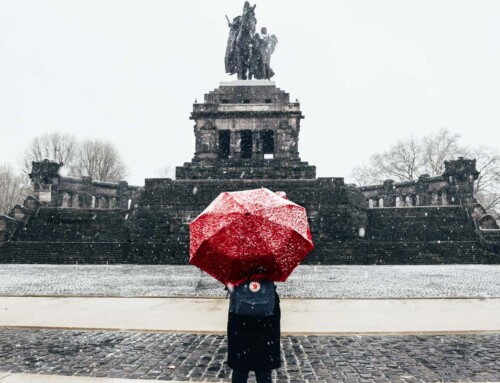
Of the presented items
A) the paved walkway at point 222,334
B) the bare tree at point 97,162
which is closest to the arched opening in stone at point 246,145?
the paved walkway at point 222,334

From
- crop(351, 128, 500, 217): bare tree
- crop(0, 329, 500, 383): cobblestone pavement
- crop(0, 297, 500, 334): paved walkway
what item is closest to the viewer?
crop(0, 329, 500, 383): cobblestone pavement

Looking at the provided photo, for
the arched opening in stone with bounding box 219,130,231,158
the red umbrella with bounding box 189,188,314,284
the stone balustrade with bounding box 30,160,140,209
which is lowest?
the red umbrella with bounding box 189,188,314,284

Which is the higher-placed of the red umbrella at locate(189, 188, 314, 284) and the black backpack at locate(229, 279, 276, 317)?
the red umbrella at locate(189, 188, 314, 284)

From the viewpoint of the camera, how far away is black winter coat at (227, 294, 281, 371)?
9.95 feet

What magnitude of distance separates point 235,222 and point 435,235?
23.1 meters

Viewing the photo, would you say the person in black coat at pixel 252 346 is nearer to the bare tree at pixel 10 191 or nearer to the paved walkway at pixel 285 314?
the paved walkway at pixel 285 314

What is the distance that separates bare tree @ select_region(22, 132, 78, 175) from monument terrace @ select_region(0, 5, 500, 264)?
68.7 feet

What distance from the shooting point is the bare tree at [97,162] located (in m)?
57.4

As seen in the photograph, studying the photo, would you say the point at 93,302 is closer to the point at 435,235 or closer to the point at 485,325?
the point at 485,325

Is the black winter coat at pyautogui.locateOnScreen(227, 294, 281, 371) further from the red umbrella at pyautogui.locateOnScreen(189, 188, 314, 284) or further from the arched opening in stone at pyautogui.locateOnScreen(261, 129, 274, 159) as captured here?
the arched opening in stone at pyautogui.locateOnScreen(261, 129, 274, 159)

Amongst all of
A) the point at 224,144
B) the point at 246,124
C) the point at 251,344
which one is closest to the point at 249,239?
the point at 251,344

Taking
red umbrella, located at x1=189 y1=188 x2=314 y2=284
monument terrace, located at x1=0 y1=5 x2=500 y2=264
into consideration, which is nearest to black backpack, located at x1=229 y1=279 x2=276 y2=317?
red umbrella, located at x1=189 y1=188 x2=314 y2=284

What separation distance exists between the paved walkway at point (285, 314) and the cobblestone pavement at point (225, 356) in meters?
0.42

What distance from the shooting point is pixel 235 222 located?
9.68 feet
